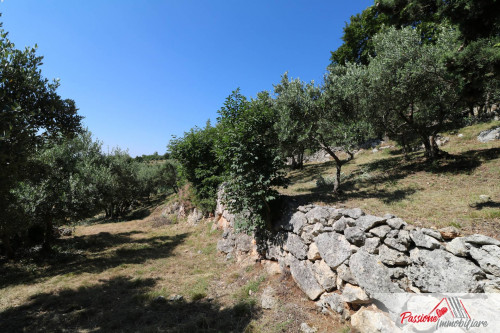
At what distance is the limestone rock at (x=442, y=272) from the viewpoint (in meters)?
3.89

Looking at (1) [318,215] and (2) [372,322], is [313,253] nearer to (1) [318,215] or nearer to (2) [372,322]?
(1) [318,215]

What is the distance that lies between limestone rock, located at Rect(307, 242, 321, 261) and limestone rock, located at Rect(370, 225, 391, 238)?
2035mm

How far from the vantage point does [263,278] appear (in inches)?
326

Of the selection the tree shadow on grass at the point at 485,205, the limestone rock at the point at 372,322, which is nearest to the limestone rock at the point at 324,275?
the limestone rock at the point at 372,322

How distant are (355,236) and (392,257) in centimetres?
95

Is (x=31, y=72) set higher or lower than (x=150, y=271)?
higher

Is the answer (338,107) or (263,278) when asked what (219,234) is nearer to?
(263,278)

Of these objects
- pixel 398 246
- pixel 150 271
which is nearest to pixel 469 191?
pixel 398 246

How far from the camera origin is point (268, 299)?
22.2ft

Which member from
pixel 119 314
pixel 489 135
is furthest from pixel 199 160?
pixel 489 135

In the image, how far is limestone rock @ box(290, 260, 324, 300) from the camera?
21.0 feet

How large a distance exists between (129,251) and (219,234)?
626 cm

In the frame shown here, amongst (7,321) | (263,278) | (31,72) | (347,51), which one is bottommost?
(263,278)

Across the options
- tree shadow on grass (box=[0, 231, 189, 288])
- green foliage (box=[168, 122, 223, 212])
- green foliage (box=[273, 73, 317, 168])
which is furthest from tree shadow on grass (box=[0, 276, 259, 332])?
green foliage (box=[168, 122, 223, 212])
